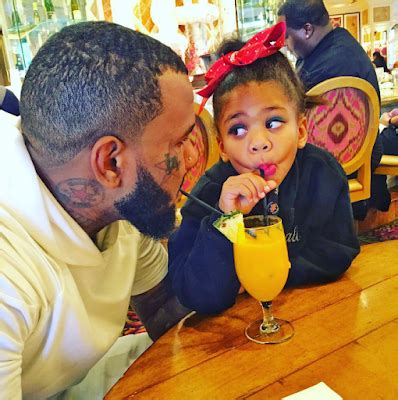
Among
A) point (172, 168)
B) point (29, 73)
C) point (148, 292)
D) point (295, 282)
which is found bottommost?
point (148, 292)

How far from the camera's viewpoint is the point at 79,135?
2.99 feet

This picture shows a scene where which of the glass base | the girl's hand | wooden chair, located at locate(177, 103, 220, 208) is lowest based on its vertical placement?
wooden chair, located at locate(177, 103, 220, 208)

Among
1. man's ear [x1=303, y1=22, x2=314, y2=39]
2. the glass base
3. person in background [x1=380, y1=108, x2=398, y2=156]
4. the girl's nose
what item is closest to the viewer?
the glass base

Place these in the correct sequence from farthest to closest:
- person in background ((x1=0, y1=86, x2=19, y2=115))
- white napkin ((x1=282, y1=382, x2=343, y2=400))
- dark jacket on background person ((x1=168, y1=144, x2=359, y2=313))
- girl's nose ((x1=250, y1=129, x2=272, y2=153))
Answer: person in background ((x1=0, y1=86, x2=19, y2=115)), girl's nose ((x1=250, y1=129, x2=272, y2=153)), dark jacket on background person ((x1=168, y1=144, x2=359, y2=313)), white napkin ((x1=282, y1=382, x2=343, y2=400))

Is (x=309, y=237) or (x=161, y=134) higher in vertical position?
(x=161, y=134)

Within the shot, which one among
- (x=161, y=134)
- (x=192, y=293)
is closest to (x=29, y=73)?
(x=161, y=134)

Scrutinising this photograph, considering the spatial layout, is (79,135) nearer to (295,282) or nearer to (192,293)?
(192,293)

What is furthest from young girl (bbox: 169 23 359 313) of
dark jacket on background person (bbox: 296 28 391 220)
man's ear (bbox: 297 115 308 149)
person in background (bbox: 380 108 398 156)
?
person in background (bbox: 380 108 398 156)

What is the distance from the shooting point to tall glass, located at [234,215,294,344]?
0.90m

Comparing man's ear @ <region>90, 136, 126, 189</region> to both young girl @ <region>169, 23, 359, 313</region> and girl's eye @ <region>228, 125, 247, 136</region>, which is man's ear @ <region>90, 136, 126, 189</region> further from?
girl's eye @ <region>228, 125, 247, 136</region>

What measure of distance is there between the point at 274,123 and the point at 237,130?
9 cm

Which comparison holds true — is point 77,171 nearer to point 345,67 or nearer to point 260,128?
point 260,128

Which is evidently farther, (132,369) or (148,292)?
(148,292)

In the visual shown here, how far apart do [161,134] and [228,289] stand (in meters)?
0.36
